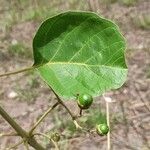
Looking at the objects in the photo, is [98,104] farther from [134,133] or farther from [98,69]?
[98,69]

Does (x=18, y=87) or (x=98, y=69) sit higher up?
(x=98, y=69)

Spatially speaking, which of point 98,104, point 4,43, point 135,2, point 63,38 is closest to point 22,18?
point 4,43

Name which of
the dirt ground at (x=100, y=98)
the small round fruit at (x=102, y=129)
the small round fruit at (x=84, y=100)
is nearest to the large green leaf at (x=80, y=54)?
the small round fruit at (x=84, y=100)

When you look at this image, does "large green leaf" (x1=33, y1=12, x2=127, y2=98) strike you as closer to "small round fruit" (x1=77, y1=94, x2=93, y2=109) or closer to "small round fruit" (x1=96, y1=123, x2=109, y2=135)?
"small round fruit" (x1=77, y1=94, x2=93, y2=109)

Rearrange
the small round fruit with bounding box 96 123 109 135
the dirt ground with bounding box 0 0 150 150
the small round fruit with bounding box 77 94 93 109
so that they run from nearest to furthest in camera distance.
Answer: the small round fruit with bounding box 77 94 93 109
the small round fruit with bounding box 96 123 109 135
the dirt ground with bounding box 0 0 150 150

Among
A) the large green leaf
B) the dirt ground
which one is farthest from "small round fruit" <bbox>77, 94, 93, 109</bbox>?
the dirt ground

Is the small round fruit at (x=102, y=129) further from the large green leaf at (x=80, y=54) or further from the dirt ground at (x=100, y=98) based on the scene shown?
the dirt ground at (x=100, y=98)
